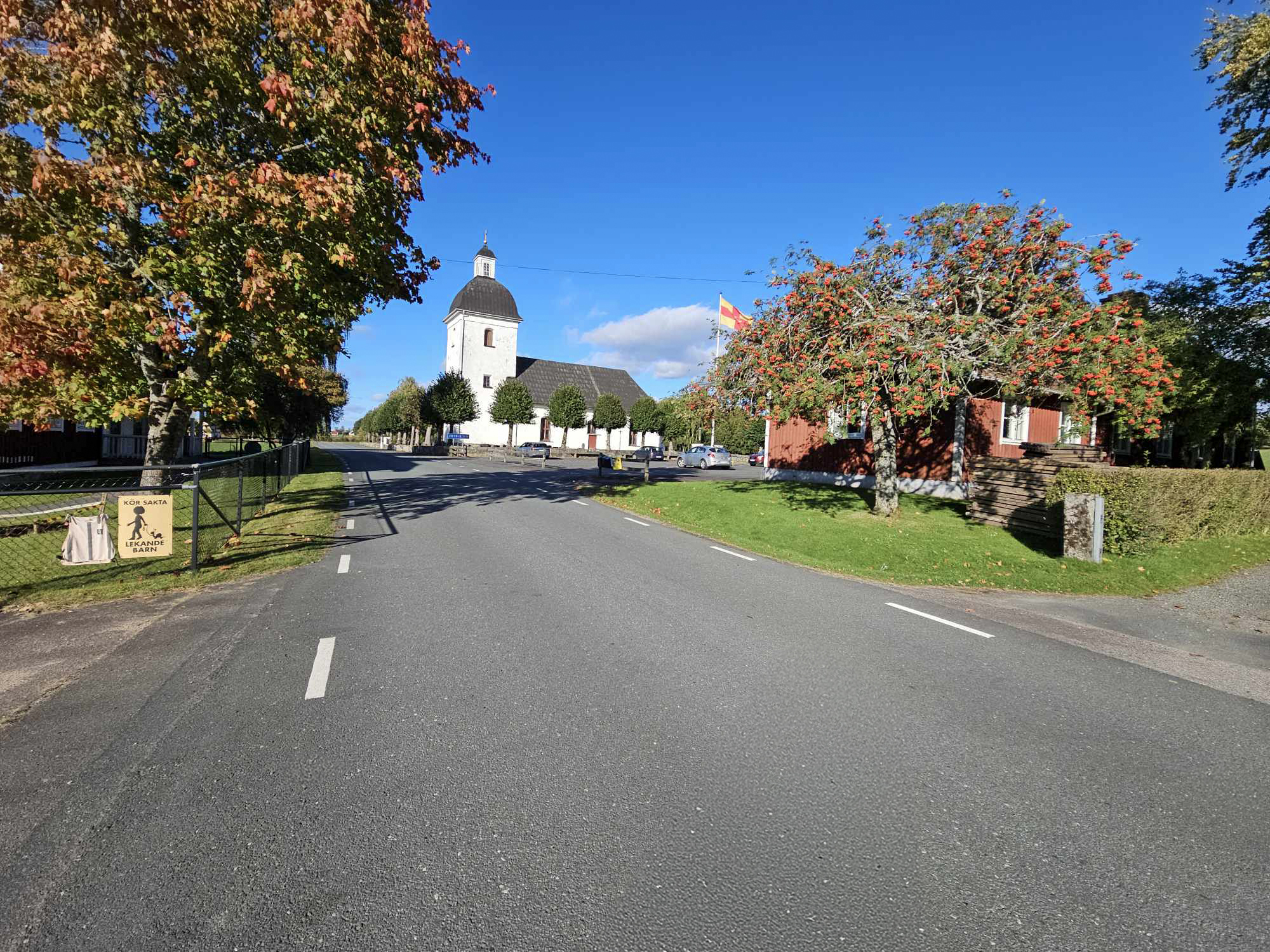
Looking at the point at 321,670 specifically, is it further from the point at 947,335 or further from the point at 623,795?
the point at 947,335

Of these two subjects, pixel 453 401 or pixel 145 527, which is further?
pixel 453 401

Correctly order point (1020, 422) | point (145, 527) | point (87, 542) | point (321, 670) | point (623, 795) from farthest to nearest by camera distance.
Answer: point (1020, 422)
point (87, 542)
point (145, 527)
point (321, 670)
point (623, 795)

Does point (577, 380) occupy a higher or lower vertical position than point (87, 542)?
higher

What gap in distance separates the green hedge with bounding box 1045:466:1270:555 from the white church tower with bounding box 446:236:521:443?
6034 cm

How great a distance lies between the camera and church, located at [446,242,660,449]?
67.0m

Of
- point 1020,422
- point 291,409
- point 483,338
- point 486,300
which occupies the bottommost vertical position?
point 1020,422

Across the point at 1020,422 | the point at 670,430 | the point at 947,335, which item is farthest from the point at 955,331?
the point at 670,430

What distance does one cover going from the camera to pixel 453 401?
55562mm

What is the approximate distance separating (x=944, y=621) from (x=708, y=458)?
37.4 m

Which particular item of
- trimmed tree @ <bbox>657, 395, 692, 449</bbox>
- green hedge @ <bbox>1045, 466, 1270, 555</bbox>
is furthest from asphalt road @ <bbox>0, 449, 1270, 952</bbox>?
trimmed tree @ <bbox>657, 395, 692, 449</bbox>

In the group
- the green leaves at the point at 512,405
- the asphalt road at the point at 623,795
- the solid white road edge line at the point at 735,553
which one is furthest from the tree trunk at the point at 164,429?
the green leaves at the point at 512,405

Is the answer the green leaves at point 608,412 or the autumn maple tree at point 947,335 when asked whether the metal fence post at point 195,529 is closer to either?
the autumn maple tree at point 947,335

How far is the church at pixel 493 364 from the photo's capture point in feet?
220

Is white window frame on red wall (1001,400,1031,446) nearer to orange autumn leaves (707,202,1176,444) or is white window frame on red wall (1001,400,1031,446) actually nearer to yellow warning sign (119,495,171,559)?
orange autumn leaves (707,202,1176,444)
